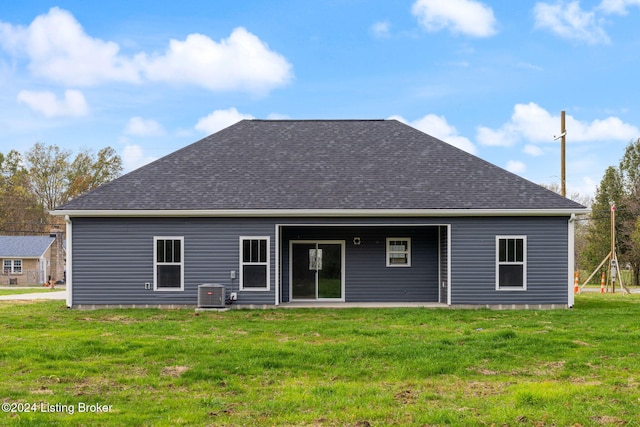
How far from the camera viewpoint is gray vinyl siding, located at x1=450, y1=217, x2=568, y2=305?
17.7 metres

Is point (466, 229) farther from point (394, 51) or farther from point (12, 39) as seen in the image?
point (12, 39)

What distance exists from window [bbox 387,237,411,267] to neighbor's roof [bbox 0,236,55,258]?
3718cm

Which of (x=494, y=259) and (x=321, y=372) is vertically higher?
(x=494, y=259)

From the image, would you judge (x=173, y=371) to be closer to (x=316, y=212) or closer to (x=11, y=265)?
(x=316, y=212)

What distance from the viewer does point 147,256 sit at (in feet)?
58.3

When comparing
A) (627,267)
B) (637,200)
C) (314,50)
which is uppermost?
(314,50)

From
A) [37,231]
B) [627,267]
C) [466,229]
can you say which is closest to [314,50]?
[466,229]

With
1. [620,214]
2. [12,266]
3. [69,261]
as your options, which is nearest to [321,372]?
[69,261]

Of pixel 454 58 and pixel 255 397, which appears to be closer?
pixel 255 397

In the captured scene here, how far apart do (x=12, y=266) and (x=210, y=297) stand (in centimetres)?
3755

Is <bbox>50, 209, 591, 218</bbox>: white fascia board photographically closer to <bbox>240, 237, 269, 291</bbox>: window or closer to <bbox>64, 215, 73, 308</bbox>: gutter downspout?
<bbox>64, 215, 73, 308</bbox>: gutter downspout

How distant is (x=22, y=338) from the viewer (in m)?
11.8

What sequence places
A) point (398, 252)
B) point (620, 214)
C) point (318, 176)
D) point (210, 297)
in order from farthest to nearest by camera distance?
1. point (620, 214)
2. point (398, 252)
3. point (318, 176)
4. point (210, 297)

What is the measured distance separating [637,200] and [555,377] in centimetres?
3604
